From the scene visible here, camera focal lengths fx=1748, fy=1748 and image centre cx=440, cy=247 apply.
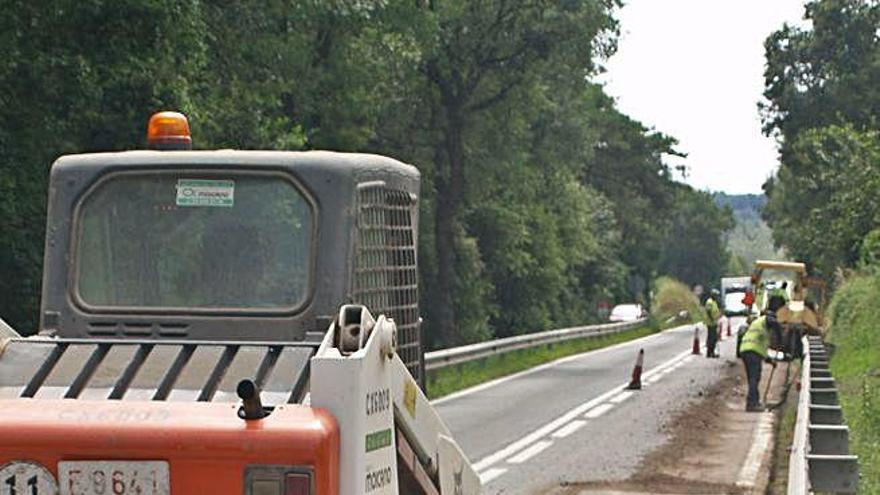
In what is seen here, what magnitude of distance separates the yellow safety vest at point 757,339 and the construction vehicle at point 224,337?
16.1 m

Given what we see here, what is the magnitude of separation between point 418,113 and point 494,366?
47.3ft

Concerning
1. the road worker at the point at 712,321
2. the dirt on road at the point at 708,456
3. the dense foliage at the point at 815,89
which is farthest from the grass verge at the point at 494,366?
the dense foliage at the point at 815,89

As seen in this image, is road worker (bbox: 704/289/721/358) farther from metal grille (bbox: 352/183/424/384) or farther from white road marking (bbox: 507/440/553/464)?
metal grille (bbox: 352/183/424/384)

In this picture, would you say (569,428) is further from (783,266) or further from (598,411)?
(783,266)

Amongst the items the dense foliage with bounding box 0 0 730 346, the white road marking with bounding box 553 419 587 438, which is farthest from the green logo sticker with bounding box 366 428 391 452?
the white road marking with bounding box 553 419 587 438

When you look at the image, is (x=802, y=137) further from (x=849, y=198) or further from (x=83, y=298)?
(x=83, y=298)

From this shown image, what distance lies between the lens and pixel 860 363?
30266 mm

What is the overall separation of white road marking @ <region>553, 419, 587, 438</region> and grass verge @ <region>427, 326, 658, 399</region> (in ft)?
12.6

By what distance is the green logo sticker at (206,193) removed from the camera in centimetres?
705

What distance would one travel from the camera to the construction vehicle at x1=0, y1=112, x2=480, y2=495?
516 centimetres

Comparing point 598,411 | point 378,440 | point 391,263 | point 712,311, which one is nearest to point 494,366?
point 712,311

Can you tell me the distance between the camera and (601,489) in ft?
51.8

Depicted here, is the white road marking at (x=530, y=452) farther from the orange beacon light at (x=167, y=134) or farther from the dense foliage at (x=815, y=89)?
the dense foliage at (x=815, y=89)

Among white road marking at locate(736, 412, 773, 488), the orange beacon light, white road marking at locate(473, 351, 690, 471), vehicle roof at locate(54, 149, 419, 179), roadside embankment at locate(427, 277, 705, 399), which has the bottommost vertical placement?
white road marking at locate(736, 412, 773, 488)
